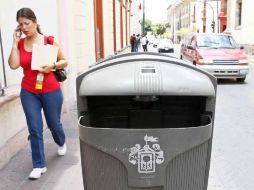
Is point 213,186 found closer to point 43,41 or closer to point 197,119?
point 197,119

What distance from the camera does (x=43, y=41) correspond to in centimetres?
397

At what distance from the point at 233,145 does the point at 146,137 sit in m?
3.47

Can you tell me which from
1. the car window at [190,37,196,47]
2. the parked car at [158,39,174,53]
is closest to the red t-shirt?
the car window at [190,37,196,47]

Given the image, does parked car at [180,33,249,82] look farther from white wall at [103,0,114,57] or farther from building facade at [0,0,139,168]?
white wall at [103,0,114,57]

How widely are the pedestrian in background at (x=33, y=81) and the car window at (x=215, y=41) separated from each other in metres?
9.23

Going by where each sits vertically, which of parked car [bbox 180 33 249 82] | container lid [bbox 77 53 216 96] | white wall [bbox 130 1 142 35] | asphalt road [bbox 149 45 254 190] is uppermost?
white wall [bbox 130 1 142 35]

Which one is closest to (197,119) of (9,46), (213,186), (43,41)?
A: (213,186)

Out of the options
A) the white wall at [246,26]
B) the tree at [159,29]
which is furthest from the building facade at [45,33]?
the tree at [159,29]

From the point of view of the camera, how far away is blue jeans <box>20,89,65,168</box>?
3.88m

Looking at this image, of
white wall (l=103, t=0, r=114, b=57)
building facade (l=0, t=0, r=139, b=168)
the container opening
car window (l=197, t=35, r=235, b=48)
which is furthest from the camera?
white wall (l=103, t=0, r=114, b=57)

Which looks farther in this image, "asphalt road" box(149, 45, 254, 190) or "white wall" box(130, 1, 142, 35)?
"white wall" box(130, 1, 142, 35)

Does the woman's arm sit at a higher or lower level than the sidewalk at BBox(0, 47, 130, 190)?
higher

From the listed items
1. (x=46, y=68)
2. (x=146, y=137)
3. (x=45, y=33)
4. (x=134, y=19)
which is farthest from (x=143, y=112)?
(x=134, y=19)

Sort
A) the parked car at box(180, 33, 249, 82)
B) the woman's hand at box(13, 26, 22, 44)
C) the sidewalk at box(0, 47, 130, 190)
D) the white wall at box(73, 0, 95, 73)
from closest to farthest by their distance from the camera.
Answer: the woman's hand at box(13, 26, 22, 44) < the sidewalk at box(0, 47, 130, 190) < the white wall at box(73, 0, 95, 73) < the parked car at box(180, 33, 249, 82)
